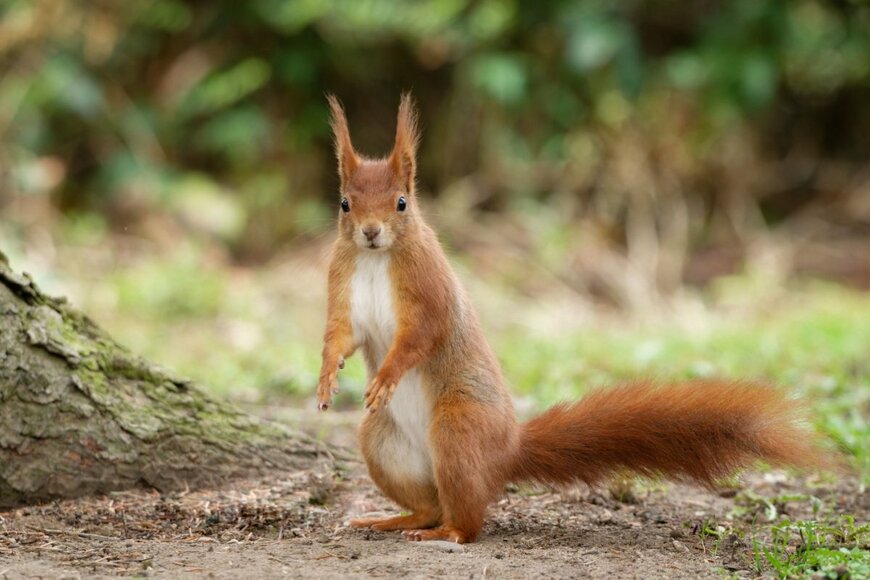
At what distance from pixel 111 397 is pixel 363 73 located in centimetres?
603

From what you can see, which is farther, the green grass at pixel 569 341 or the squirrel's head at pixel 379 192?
the green grass at pixel 569 341

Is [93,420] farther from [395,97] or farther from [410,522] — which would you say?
[395,97]

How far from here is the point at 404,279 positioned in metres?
2.75

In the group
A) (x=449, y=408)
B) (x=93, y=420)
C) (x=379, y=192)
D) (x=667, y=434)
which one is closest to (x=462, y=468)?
(x=449, y=408)

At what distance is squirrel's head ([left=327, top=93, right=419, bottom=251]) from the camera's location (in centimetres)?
276

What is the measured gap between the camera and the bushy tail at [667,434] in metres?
2.65

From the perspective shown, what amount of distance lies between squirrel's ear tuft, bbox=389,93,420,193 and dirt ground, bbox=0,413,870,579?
98 cm

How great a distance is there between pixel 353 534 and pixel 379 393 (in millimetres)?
437

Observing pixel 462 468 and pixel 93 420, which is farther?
pixel 93 420

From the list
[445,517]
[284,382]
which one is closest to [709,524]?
[445,517]

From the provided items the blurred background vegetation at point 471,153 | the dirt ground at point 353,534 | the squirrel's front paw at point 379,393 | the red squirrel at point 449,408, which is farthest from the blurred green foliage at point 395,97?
the squirrel's front paw at point 379,393

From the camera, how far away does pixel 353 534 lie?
9.14 feet

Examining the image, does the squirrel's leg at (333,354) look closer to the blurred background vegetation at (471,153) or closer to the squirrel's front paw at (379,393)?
the squirrel's front paw at (379,393)

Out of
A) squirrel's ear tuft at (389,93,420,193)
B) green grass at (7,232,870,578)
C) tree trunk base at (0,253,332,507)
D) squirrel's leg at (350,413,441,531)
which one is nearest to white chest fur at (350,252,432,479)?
squirrel's leg at (350,413,441,531)
